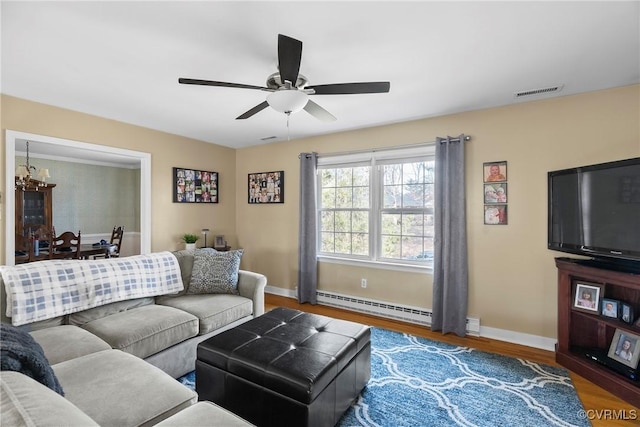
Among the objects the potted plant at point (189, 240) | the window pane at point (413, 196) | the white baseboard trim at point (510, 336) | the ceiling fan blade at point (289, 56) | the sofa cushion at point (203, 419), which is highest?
the ceiling fan blade at point (289, 56)

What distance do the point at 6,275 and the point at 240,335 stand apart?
1.65 m

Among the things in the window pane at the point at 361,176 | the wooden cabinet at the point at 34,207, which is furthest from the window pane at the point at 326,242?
the wooden cabinet at the point at 34,207

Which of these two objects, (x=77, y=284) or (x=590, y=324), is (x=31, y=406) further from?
(x=590, y=324)

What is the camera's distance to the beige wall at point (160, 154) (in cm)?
291

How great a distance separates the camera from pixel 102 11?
1.66 meters

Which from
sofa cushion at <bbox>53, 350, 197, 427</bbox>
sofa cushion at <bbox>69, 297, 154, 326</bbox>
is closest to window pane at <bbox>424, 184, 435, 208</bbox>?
sofa cushion at <bbox>53, 350, 197, 427</bbox>

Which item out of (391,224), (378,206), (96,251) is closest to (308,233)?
(378,206)

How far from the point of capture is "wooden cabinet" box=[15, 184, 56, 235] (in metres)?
5.14

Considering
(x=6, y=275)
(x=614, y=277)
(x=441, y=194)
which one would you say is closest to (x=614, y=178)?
(x=614, y=277)

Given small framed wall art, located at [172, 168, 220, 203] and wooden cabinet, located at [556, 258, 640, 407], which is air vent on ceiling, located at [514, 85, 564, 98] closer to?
wooden cabinet, located at [556, 258, 640, 407]

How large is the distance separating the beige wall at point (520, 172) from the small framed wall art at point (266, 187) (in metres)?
1.55

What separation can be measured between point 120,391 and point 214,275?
163 centimetres

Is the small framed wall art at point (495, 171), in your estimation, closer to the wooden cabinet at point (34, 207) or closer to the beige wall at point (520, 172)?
the beige wall at point (520, 172)

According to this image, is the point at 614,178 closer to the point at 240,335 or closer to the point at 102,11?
the point at 240,335
